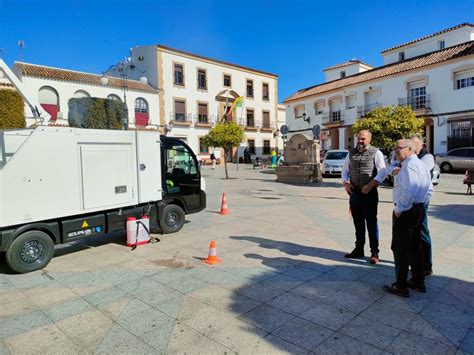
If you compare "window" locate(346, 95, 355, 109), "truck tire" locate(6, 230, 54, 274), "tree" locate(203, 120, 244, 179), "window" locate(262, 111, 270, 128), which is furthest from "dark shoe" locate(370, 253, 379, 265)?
"window" locate(262, 111, 270, 128)

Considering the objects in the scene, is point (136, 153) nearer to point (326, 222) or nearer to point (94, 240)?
point (94, 240)

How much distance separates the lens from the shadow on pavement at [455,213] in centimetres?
760

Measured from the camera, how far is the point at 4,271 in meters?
4.84

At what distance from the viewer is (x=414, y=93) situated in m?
27.4

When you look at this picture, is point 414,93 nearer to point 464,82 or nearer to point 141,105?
point 464,82

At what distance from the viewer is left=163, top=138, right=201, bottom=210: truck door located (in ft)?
22.4

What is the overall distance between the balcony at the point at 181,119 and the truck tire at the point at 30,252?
29.1 metres

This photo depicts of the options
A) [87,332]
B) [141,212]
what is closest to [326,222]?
[141,212]

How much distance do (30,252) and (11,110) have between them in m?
20.5

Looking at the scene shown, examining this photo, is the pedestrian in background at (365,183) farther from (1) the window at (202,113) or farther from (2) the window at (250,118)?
(2) the window at (250,118)

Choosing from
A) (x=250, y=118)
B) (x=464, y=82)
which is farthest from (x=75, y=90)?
(x=464, y=82)

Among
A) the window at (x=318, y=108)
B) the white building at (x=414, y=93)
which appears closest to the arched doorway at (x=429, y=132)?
the white building at (x=414, y=93)

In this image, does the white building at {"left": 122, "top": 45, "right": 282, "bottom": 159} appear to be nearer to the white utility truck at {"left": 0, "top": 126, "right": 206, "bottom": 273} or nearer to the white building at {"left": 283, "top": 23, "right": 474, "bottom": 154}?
the white building at {"left": 283, "top": 23, "right": 474, "bottom": 154}

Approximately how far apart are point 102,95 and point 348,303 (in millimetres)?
28909
